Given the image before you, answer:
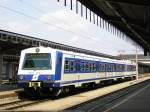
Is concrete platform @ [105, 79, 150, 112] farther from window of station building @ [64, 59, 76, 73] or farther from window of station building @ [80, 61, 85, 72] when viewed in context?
window of station building @ [80, 61, 85, 72]

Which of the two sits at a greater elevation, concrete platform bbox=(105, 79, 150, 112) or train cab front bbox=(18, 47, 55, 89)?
train cab front bbox=(18, 47, 55, 89)

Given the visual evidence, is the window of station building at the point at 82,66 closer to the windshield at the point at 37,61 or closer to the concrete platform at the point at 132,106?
the windshield at the point at 37,61

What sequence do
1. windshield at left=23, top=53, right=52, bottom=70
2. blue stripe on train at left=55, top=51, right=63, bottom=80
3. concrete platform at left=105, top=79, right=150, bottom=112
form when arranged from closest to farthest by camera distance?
concrete platform at left=105, top=79, right=150, bottom=112 < blue stripe on train at left=55, top=51, right=63, bottom=80 < windshield at left=23, top=53, right=52, bottom=70

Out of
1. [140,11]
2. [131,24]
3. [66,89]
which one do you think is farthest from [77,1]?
[131,24]

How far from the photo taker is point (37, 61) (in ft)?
81.0

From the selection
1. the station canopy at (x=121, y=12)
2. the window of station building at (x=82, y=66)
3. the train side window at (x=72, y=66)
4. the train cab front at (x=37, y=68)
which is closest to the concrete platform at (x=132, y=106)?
the train side window at (x=72, y=66)

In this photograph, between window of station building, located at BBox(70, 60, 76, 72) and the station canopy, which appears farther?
the station canopy

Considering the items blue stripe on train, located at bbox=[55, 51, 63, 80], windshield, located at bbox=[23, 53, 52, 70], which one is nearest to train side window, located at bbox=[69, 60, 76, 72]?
blue stripe on train, located at bbox=[55, 51, 63, 80]

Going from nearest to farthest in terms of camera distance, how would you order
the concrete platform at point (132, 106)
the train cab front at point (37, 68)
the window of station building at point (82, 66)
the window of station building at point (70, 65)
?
the concrete platform at point (132, 106)
the train cab front at point (37, 68)
the window of station building at point (70, 65)
the window of station building at point (82, 66)

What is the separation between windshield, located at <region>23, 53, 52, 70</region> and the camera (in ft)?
79.6

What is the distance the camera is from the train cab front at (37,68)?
23648 millimetres

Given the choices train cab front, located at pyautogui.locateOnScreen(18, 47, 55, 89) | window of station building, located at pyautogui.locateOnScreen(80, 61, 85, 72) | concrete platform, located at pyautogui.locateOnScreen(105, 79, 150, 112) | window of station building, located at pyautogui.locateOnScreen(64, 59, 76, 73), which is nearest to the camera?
concrete platform, located at pyautogui.locateOnScreen(105, 79, 150, 112)

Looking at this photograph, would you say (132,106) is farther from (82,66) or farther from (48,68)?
(82,66)

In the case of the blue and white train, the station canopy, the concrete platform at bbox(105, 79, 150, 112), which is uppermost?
the station canopy
